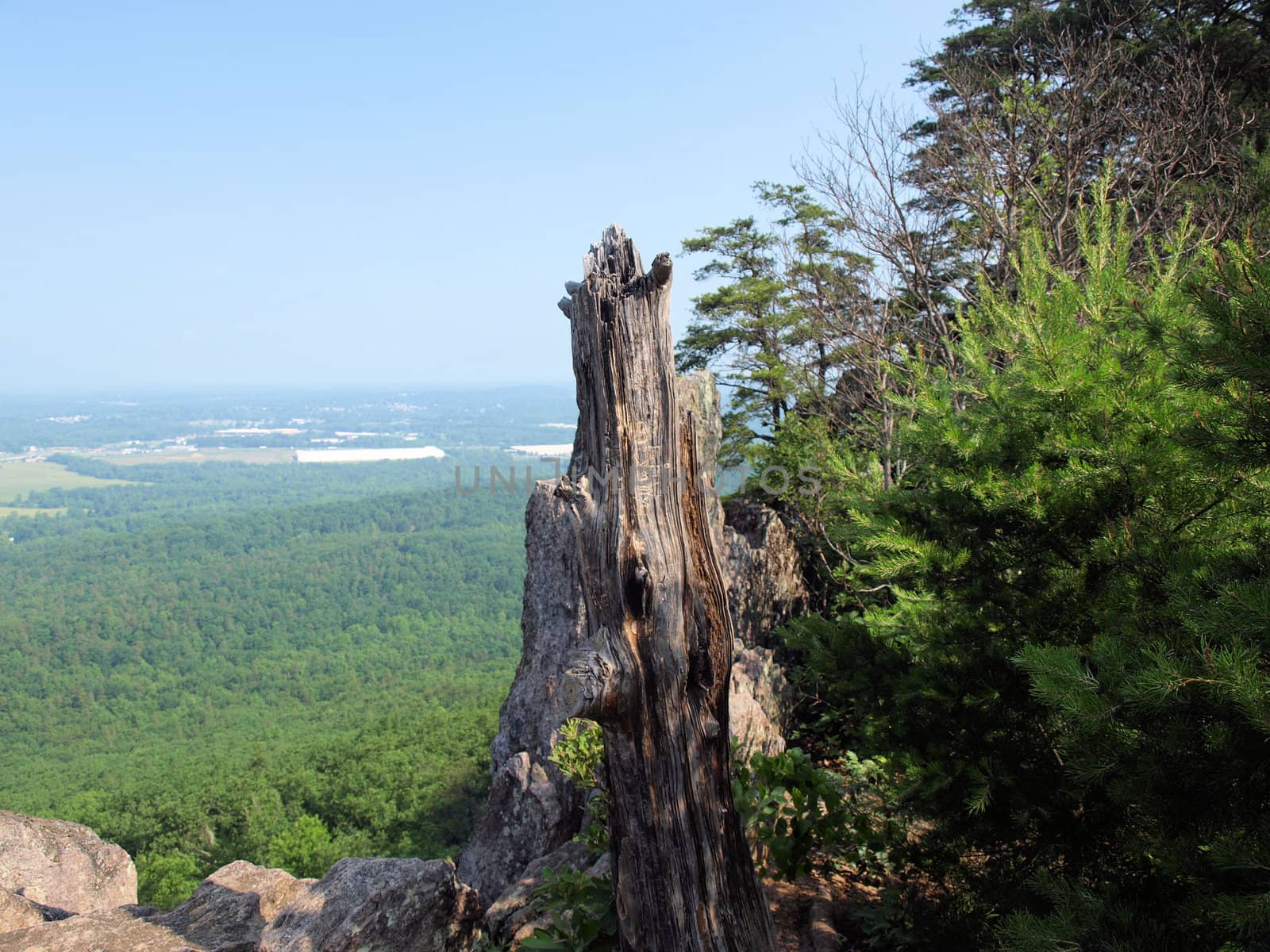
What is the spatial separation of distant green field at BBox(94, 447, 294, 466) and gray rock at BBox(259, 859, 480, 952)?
176m

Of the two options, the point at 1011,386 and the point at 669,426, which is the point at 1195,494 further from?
the point at 669,426

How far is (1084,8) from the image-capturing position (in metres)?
11.6

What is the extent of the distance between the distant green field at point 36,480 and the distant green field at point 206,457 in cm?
883

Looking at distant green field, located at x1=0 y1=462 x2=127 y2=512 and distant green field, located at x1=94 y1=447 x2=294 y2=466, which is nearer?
distant green field, located at x1=0 y1=462 x2=127 y2=512

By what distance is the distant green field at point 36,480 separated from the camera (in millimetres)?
150000

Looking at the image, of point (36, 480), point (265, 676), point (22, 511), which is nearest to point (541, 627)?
point (265, 676)

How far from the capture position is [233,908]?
205 inches

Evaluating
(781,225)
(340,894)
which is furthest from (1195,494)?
(781,225)

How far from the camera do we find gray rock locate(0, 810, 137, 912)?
6.64 meters

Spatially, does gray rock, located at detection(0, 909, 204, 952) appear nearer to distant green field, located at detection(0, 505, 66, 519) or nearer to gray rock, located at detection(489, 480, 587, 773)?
gray rock, located at detection(489, 480, 587, 773)

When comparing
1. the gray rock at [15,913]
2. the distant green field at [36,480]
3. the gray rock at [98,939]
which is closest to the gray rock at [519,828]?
the gray rock at [98,939]

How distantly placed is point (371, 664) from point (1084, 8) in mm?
57117

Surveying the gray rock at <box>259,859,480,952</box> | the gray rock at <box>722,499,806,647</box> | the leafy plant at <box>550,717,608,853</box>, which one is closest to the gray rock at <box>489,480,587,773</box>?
the gray rock at <box>722,499,806,647</box>

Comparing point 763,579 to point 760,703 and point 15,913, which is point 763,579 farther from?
point 15,913
